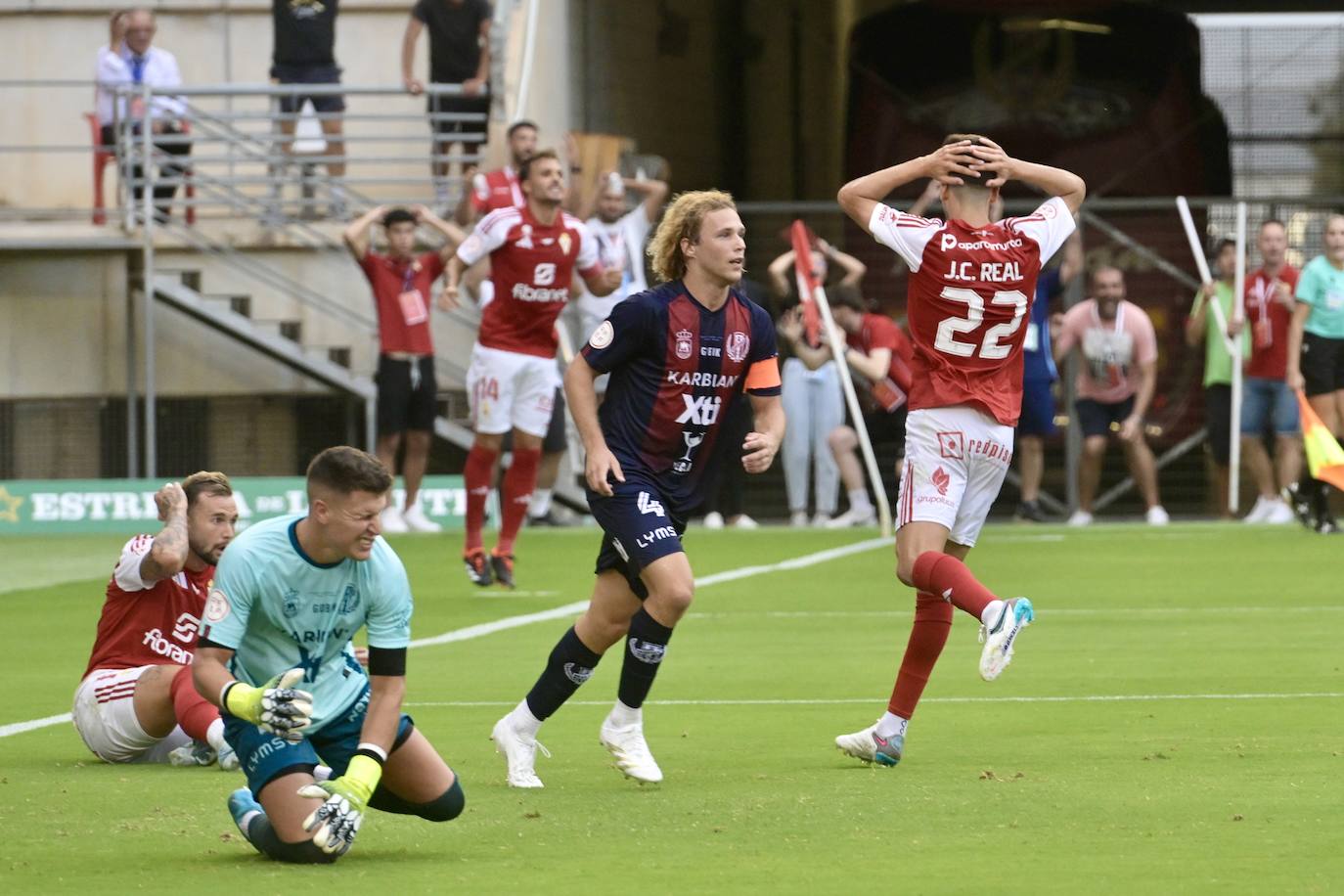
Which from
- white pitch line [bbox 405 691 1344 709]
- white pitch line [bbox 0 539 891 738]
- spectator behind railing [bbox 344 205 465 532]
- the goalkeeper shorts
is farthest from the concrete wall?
the goalkeeper shorts

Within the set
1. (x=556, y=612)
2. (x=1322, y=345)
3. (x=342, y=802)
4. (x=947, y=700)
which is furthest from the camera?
(x=1322, y=345)

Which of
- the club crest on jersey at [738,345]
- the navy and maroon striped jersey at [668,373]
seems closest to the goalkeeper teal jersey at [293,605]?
the navy and maroon striped jersey at [668,373]

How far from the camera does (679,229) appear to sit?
24.8 feet

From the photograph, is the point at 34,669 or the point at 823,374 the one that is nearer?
the point at 34,669

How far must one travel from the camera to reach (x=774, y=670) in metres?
10.4

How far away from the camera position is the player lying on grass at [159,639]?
759 cm

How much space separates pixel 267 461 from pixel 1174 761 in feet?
55.9

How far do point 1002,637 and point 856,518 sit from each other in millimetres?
13734

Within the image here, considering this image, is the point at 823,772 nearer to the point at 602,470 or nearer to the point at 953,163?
the point at 602,470

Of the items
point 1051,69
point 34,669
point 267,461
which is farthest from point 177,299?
point 34,669

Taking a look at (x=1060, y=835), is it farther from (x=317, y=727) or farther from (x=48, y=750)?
(x=48, y=750)

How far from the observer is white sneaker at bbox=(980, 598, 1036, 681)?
6914 millimetres

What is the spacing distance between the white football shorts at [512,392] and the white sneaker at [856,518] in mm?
6400

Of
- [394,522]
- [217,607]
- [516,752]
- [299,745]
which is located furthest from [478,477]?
[217,607]
